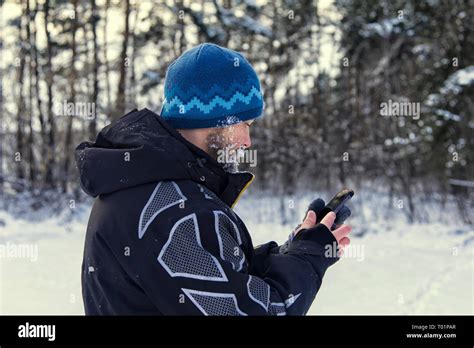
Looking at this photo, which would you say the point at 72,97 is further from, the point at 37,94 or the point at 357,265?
the point at 357,265

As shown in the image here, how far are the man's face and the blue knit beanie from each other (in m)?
0.02

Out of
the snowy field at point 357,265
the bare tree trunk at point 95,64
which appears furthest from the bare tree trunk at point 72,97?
the snowy field at point 357,265

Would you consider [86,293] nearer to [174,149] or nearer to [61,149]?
[174,149]

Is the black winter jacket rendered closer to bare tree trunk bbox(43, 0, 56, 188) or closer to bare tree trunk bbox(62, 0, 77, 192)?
bare tree trunk bbox(62, 0, 77, 192)

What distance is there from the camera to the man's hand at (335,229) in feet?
4.80

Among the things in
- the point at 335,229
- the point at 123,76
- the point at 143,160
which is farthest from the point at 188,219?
the point at 123,76

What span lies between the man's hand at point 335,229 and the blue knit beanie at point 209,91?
1.05 ft

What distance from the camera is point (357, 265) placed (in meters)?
8.47

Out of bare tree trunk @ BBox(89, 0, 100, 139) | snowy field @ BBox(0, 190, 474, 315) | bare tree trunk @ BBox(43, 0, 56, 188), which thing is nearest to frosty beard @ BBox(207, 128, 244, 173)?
snowy field @ BBox(0, 190, 474, 315)

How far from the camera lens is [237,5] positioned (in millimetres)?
17000

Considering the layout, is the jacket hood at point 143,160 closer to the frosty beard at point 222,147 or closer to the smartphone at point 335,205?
the frosty beard at point 222,147

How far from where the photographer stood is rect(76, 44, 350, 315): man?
3.94ft

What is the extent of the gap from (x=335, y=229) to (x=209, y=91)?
49cm

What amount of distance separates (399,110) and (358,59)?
359 inches
